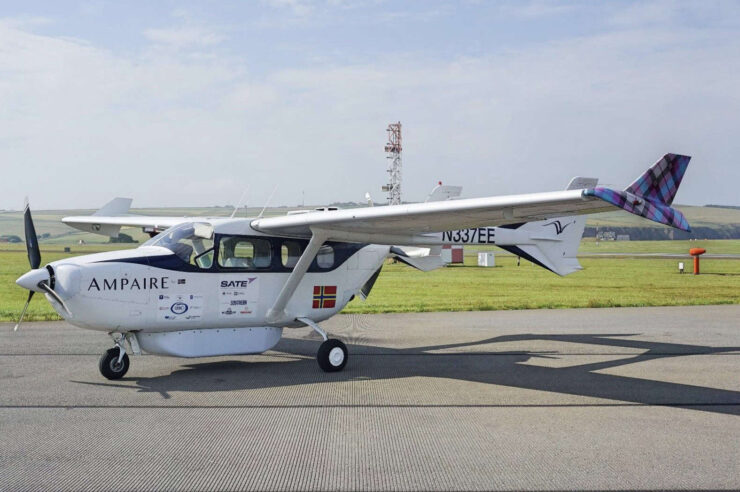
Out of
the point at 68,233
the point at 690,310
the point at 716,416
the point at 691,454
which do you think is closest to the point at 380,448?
the point at 691,454

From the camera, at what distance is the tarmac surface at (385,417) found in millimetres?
5859

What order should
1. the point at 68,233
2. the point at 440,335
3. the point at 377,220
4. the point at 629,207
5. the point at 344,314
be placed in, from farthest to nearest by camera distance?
the point at 68,233, the point at 344,314, the point at 440,335, the point at 377,220, the point at 629,207

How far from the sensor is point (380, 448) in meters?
6.63

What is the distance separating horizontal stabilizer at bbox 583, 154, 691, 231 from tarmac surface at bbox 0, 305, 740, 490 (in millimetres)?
2181

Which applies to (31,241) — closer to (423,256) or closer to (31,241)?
(31,241)

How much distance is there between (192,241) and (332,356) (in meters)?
2.69

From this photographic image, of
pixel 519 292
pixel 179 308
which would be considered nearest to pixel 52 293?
pixel 179 308

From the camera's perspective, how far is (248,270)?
11047 millimetres

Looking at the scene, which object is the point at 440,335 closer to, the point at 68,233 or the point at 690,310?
the point at 690,310

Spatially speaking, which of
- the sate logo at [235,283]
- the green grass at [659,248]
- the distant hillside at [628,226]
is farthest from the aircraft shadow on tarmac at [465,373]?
the distant hillside at [628,226]

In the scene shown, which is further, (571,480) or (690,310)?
(690,310)

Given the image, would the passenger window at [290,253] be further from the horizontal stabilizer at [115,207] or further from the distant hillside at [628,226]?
the distant hillside at [628,226]

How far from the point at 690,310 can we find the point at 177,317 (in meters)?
14.4

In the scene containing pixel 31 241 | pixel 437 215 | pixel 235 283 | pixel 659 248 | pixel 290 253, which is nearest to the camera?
pixel 437 215
